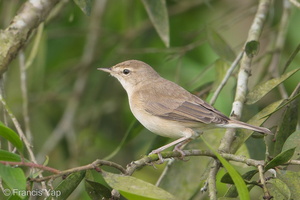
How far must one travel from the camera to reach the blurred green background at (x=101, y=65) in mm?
5590

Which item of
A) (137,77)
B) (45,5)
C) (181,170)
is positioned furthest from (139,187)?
(137,77)

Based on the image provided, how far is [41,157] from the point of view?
534cm

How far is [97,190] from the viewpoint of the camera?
2.93 metres

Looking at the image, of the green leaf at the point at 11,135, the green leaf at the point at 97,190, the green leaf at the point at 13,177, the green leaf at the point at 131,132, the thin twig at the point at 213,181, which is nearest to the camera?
the green leaf at the point at 13,177

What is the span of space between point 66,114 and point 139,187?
3.16m

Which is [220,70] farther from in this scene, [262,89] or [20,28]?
[20,28]

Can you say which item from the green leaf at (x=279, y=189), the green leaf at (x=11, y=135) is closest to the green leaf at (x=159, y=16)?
the green leaf at (x=279, y=189)

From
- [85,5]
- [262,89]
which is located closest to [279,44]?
[262,89]

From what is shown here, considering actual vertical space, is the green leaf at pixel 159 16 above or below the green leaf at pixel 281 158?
above

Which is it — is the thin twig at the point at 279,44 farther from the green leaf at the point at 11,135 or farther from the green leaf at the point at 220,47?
the green leaf at the point at 11,135

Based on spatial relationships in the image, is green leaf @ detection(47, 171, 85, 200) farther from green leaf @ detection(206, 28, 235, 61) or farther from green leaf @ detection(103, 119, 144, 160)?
green leaf @ detection(206, 28, 235, 61)

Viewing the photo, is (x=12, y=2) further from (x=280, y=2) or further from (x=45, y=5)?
(x=280, y=2)

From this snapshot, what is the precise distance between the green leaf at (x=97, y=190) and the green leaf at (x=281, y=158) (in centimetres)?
83

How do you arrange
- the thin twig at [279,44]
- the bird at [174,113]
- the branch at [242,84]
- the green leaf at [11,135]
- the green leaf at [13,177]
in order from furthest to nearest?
the thin twig at [279,44] < the bird at [174,113] < the branch at [242,84] < the green leaf at [11,135] < the green leaf at [13,177]
